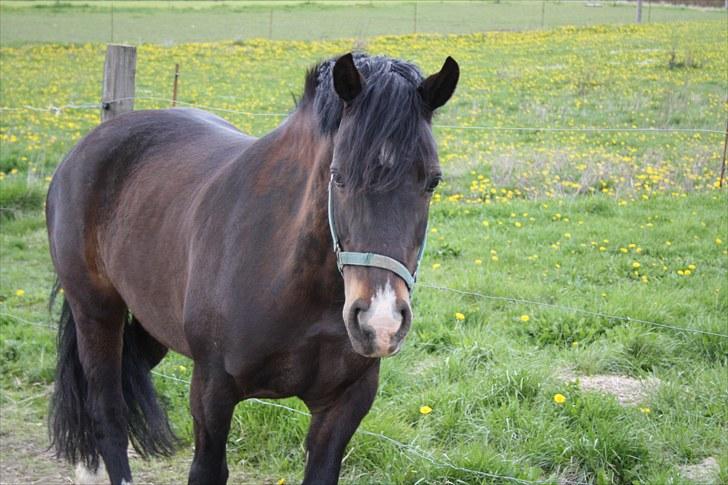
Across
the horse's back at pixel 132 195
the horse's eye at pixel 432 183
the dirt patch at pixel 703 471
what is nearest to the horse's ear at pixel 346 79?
the horse's eye at pixel 432 183

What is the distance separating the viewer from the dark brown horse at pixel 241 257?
6.82ft

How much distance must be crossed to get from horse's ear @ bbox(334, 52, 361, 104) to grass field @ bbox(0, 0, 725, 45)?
8588mm

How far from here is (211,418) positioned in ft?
9.09

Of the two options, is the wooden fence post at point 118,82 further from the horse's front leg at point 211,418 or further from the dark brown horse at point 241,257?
the horse's front leg at point 211,418

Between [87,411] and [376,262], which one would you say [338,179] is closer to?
[376,262]

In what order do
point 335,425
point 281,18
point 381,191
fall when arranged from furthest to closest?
1. point 281,18
2. point 335,425
3. point 381,191

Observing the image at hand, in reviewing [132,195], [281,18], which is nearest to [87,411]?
[132,195]

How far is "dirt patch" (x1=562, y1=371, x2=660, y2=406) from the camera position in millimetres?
4020

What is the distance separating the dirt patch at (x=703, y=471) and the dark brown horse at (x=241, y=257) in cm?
156

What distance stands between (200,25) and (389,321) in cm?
2607

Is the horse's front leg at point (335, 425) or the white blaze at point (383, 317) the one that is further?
the horse's front leg at point (335, 425)

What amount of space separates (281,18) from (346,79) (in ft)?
Answer: 83.1

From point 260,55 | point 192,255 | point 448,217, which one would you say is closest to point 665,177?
point 448,217

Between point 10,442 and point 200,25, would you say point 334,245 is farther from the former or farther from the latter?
point 200,25
